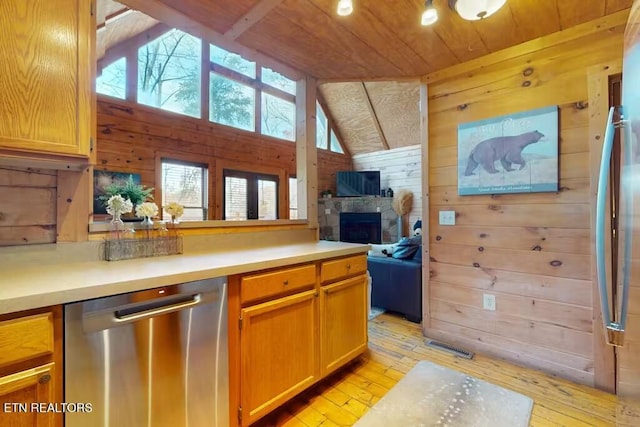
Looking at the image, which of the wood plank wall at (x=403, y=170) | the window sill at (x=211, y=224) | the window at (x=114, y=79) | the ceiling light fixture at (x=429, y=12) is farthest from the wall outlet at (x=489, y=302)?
the window at (x=114, y=79)

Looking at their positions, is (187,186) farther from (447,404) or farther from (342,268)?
(447,404)

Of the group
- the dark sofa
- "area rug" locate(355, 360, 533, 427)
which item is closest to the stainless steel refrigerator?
"area rug" locate(355, 360, 533, 427)

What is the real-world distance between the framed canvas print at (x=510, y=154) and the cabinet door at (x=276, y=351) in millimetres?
1619

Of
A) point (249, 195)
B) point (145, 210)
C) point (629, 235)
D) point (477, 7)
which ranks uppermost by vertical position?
point (477, 7)

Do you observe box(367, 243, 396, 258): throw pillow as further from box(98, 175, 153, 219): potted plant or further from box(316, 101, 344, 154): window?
box(316, 101, 344, 154): window

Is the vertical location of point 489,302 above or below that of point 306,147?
below

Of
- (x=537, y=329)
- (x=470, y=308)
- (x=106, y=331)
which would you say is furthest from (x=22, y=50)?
(x=537, y=329)

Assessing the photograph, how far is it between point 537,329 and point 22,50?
126 inches

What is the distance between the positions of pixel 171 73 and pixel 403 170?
16.6 feet

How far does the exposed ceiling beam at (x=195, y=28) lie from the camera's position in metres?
1.66

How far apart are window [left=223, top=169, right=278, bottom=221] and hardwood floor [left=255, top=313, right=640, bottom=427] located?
13.0 ft

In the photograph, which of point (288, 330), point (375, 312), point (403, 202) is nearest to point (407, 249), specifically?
point (375, 312)

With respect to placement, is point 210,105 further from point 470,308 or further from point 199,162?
point 470,308

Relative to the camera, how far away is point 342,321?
191 centimetres
